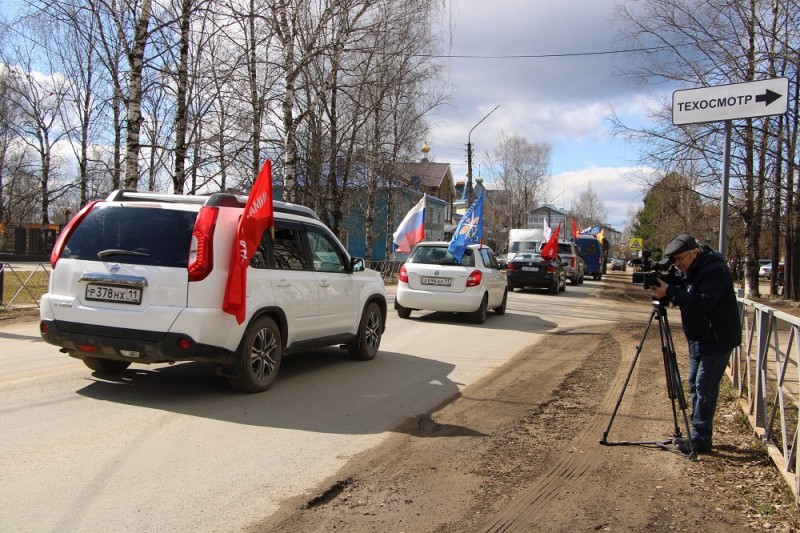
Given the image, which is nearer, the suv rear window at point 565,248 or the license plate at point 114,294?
the license plate at point 114,294

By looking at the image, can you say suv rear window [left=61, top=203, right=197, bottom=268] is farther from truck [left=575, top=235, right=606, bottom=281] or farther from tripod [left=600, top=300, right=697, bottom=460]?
truck [left=575, top=235, right=606, bottom=281]

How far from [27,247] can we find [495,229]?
4016 centimetres

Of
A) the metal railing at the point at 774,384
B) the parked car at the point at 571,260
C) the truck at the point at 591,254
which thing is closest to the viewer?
the metal railing at the point at 774,384

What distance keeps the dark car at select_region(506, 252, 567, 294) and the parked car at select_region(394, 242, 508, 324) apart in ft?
32.2

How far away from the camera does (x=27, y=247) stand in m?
39.8

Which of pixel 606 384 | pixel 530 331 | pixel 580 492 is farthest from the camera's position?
pixel 530 331

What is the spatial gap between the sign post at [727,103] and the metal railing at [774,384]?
906 mm

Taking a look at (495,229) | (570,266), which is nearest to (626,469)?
(570,266)

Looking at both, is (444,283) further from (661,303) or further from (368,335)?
(661,303)

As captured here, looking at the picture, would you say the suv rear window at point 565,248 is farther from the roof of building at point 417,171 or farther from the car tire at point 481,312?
the car tire at point 481,312

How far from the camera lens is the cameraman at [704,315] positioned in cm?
469

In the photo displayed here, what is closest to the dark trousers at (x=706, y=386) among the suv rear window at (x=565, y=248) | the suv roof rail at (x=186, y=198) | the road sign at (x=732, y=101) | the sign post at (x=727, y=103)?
the sign post at (x=727, y=103)

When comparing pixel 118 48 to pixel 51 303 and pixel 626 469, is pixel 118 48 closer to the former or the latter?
pixel 51 303

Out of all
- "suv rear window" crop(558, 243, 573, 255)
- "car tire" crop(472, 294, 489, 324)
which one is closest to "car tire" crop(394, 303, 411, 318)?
"car tire" crop(472, 294, 489, 324)
